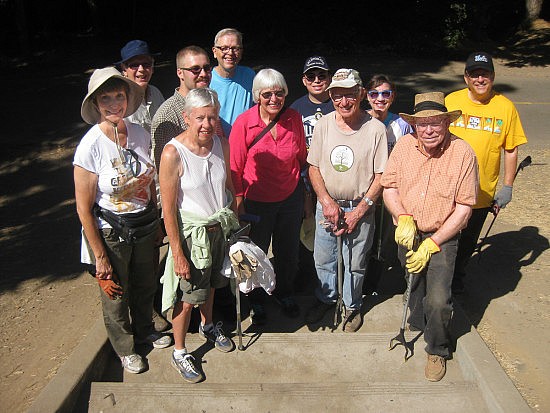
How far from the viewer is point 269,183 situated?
4176 millimetres

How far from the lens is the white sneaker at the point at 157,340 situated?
4090mm

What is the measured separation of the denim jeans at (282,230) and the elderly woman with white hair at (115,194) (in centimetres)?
85

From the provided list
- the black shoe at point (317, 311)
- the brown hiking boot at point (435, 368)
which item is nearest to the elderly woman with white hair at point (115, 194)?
the black shoe at point (317, 311)

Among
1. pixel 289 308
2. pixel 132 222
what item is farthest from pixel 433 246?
pixel 132 222

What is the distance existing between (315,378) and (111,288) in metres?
1.56

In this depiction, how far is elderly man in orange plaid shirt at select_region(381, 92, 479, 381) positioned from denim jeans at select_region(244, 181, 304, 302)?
31.3 inches

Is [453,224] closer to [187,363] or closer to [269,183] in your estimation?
[269,183]

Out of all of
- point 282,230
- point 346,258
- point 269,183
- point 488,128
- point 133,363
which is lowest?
point 133,363

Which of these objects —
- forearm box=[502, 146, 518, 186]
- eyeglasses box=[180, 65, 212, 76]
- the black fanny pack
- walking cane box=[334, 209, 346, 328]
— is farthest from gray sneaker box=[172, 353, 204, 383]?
forearm box=[502, 146, 518, 186]

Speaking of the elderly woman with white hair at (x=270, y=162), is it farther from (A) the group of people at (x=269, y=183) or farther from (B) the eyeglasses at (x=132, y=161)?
(B) the eyeglasses at (x=132, y=161)

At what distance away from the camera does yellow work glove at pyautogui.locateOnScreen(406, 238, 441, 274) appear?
3.71 m

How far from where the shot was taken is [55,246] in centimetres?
613

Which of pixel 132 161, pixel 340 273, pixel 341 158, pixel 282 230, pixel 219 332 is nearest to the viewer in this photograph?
pixel 132 161

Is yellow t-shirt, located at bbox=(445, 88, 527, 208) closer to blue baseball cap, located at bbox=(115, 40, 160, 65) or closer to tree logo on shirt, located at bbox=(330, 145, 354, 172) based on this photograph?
tree logo on shirt, located at bbox=(330, 145, 354, 172)
